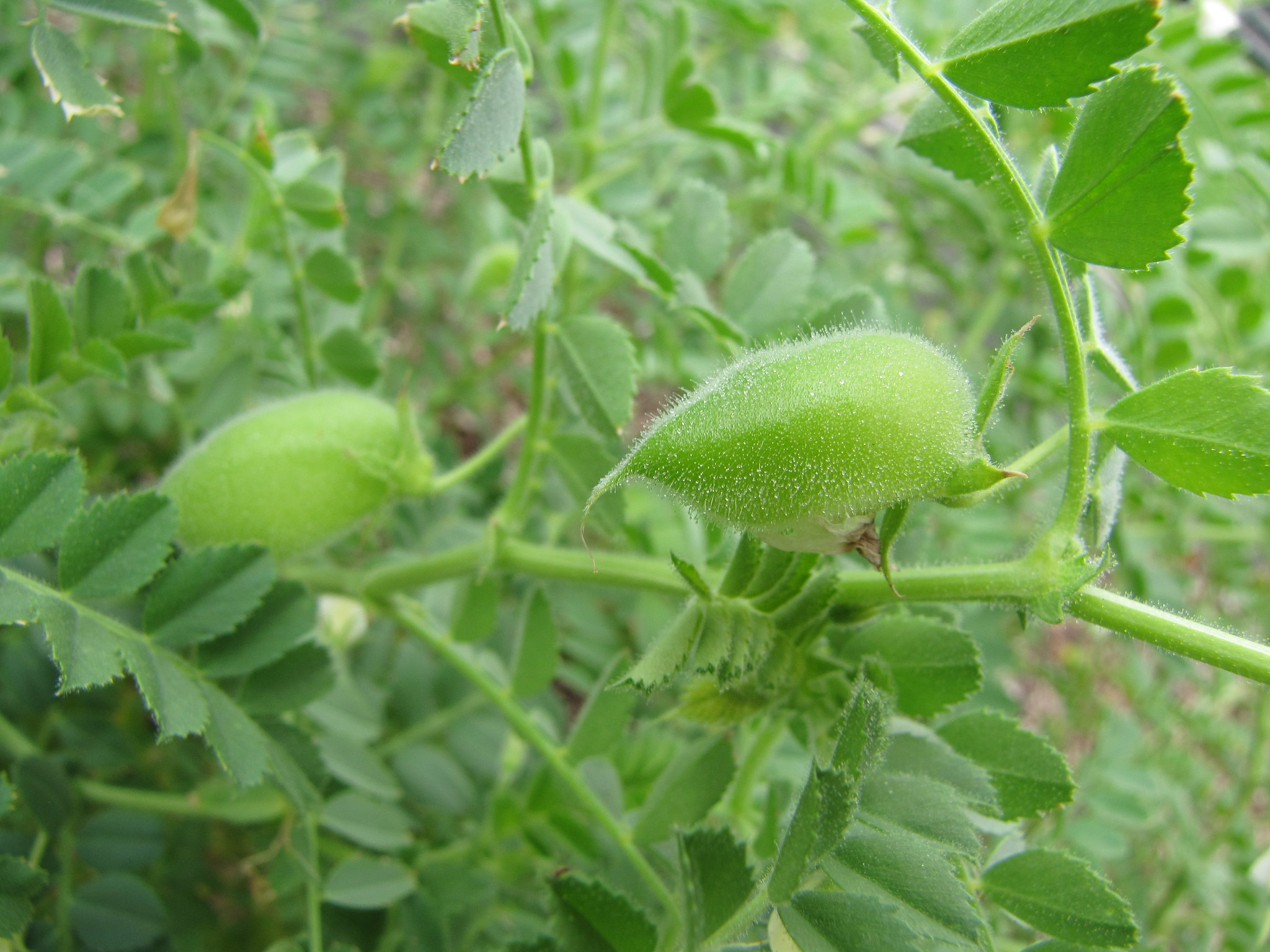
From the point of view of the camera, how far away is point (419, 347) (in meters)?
1.97

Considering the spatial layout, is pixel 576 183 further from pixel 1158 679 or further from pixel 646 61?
pixel 1158 679

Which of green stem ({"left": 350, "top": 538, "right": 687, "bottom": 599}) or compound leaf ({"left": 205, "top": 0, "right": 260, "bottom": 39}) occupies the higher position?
compound leaf ({"left": 205, "top": 0, "right": 260, "bottom": 39})

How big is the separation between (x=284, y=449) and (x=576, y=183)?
0.75 metres

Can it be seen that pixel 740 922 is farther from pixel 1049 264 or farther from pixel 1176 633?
pixel 1049 264

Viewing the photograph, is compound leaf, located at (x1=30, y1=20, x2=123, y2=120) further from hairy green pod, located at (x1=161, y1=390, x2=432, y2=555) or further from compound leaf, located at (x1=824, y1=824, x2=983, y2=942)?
compound leaf, located at (x1=824, y1=824, x2=983, y2=942)

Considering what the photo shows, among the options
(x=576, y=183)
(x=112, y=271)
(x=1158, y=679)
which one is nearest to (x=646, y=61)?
(x=576, y=183)

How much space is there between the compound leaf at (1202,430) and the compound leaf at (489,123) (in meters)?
0.45

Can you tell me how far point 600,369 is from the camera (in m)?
0.81

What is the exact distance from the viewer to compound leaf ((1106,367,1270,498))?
0.58m

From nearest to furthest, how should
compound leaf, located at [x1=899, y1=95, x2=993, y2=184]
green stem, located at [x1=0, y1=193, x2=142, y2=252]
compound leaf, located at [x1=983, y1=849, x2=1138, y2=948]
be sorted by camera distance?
compound leaf, located at [x1=983, y1=849, x2=1138, y2=948]
compound leaf, located at [x1=899, y1=95, x2=993, y2=184]
green stem, located at [x1=0, y1=193, x2=142, y2=252]

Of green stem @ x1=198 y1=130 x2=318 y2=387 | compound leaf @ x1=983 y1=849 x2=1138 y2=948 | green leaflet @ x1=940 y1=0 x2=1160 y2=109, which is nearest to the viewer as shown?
green leaflet @ x1=940 y1=0 x2=1160 y2=109

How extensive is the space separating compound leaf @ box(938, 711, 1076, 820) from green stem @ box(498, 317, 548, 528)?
0.42 m

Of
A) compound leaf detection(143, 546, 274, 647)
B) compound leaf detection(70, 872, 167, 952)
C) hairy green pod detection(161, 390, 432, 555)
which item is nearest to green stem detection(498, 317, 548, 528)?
hairy green pod detection(161, 390, 432, 555)

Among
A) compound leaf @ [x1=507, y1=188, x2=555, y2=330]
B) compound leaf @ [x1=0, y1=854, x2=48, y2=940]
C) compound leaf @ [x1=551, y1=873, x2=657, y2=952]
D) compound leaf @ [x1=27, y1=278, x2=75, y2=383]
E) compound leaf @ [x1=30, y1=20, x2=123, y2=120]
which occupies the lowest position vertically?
compound leaf @ [x1=0, y1=854, x2=48, y2=940]
